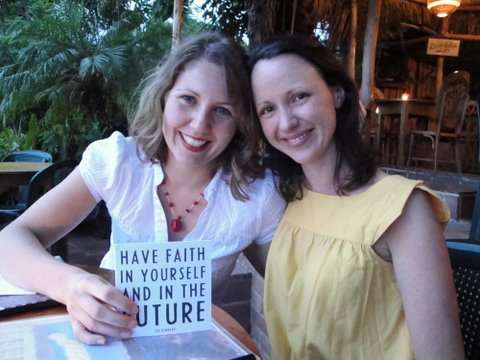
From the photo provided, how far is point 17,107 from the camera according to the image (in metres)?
6.08

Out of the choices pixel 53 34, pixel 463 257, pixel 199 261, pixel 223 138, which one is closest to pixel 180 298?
pixel 199 261

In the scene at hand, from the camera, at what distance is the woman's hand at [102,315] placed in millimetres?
819

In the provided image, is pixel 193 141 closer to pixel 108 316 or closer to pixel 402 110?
pixel 108 316

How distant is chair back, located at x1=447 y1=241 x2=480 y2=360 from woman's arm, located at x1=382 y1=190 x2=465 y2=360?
206 millimetres

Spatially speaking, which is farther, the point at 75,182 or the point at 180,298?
the point at 75,182

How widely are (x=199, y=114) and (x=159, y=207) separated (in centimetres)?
29

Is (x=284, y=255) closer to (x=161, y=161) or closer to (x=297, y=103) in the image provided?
(x=297, y=103)

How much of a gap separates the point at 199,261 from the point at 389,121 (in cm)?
589

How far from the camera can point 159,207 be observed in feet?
4.37

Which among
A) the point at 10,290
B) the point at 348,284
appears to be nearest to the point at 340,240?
the point at 348,284

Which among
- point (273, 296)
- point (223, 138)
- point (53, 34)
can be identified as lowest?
point (273, 296)

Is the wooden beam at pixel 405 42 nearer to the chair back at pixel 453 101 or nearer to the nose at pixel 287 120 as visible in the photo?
the chair back at pixel 453 101

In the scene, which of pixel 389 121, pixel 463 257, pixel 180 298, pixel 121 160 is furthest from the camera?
pixel 389 121

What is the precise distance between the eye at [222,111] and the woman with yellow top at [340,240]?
0.10m
